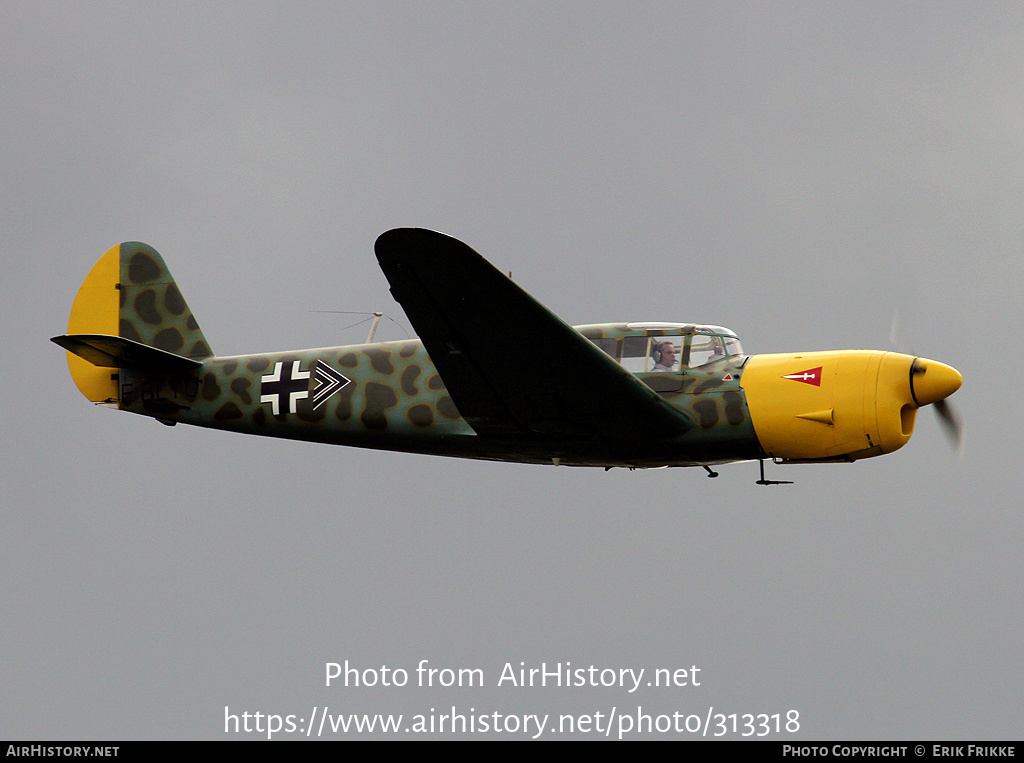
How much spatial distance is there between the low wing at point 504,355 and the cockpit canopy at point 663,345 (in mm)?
720

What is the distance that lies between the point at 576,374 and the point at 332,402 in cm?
380

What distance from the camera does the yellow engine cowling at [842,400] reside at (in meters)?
14.1

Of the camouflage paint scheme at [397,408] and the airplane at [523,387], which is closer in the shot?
the airplane at [523,387]

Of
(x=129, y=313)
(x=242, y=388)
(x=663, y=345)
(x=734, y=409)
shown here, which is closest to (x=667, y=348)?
(x=663, y=345)

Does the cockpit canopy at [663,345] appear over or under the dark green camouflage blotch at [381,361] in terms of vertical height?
over

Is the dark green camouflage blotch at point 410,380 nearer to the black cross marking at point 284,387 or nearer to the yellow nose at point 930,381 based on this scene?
the black cross marking at point 284,387

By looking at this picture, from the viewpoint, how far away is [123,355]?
54.2ft

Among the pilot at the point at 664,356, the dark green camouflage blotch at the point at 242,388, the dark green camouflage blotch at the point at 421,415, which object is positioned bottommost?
the dark green camouflage blotch at the point at 421,415

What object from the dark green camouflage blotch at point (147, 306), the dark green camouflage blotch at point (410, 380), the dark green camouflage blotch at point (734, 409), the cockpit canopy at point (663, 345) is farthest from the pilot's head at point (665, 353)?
the dark green camouflage blotch at point (147, 306)

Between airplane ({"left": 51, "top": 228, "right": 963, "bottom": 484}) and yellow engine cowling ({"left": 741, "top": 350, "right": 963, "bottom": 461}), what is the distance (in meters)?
0.02

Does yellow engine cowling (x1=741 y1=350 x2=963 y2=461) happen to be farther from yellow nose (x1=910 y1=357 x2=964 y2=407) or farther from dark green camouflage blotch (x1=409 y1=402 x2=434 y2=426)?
dark green camouflage blotch (x1=409 y1=402 x2=434 y2=426)

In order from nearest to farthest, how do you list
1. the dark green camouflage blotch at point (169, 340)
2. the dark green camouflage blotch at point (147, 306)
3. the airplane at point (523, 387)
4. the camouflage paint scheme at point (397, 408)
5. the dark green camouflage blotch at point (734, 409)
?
the airplane at point (523, 387) → the dark green camouflage blotch at point (734, 409) → the camouflage paint scheme at point (397, 408) → the dark green camouflage blotch at point (169, 340) → the dark green camouflage blotch at point (147, 306)
